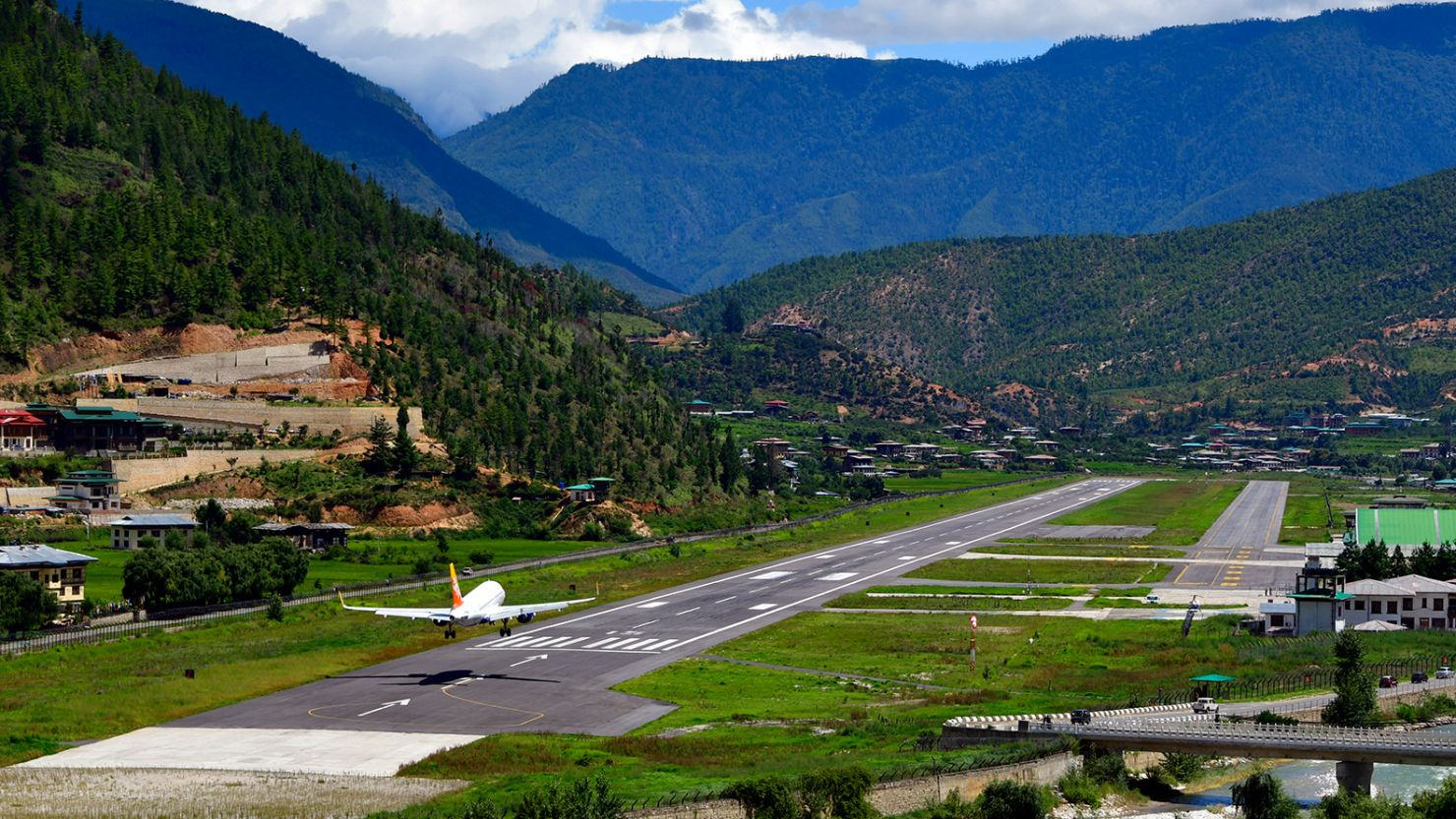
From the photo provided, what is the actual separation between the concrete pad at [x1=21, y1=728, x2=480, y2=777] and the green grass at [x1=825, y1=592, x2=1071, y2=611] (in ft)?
178

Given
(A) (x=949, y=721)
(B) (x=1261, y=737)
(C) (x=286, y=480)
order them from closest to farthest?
(B) (x=1261, y=737), (A) (x=949, y=721), (C) (x=286, y=480)

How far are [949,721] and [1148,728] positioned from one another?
9088 mm

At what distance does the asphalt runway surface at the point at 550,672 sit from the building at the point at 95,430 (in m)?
52.4

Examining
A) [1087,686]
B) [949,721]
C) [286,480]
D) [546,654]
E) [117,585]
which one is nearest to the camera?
[949,721]

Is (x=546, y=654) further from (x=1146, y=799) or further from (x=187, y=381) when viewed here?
(x=187, y=381)

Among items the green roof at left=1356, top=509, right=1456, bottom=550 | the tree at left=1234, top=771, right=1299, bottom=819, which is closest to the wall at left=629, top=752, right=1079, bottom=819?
the tree at left=1234, top=771, right=1299, bottom=819

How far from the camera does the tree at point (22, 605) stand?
10562 cm

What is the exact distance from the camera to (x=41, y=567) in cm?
11262

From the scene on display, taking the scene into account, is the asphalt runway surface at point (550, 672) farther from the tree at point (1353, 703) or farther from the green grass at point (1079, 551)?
the tree at point (1353, 703)

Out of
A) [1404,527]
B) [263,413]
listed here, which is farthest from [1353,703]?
[263,413]

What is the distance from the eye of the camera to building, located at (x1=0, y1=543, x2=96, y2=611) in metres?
112

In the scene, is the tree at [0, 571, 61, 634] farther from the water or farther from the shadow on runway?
the water

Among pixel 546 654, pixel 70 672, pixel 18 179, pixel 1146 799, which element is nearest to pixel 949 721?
pixel 1146 799

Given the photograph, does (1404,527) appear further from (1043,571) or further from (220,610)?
(220,610)
